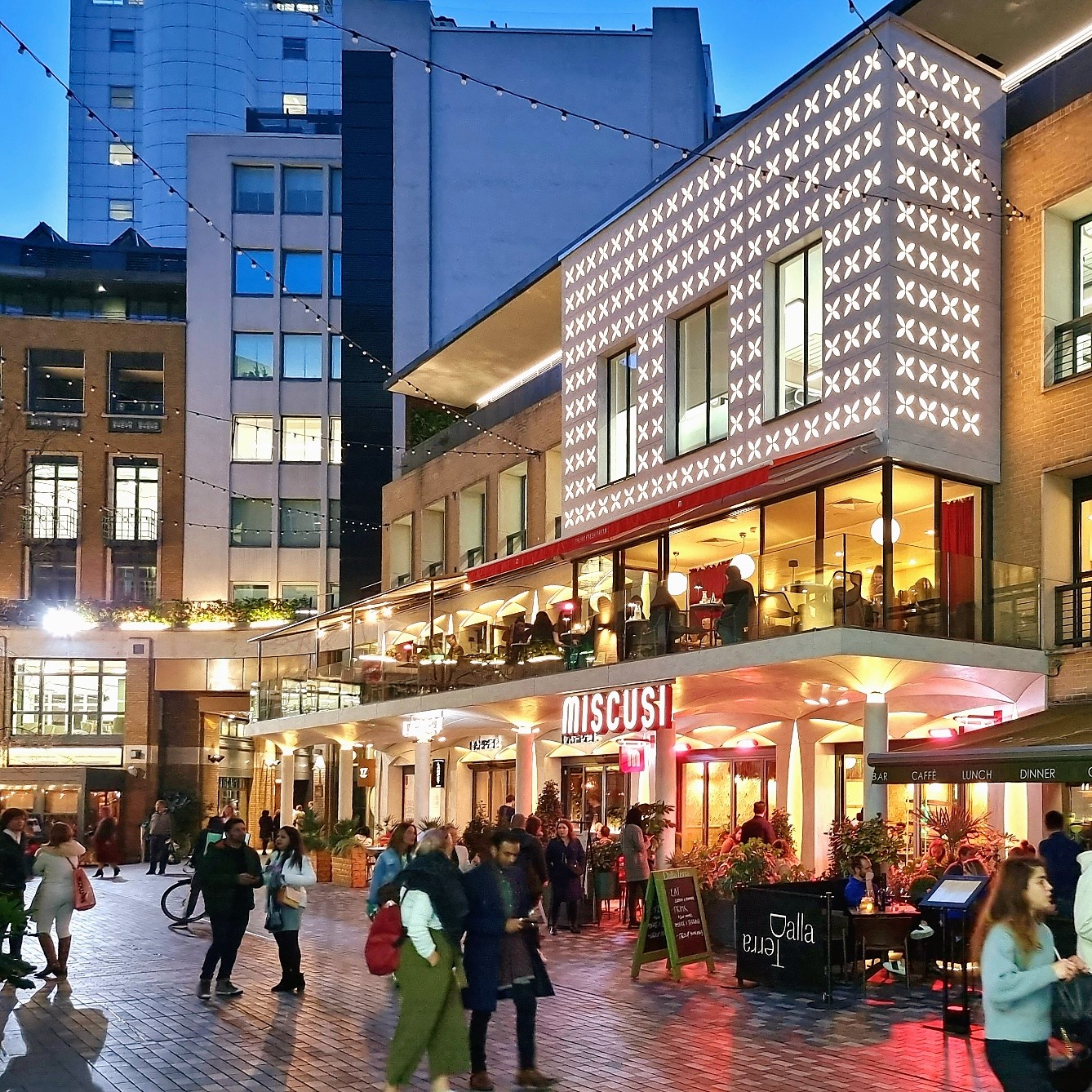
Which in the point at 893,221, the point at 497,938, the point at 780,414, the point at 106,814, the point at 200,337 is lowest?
the point at 106,814

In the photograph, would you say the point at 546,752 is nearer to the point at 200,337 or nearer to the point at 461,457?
the point at 461,457

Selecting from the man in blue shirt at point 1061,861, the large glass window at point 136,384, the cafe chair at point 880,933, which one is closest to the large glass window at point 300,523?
the large glass window at point 136,384

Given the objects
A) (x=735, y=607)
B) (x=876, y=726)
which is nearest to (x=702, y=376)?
(x=735, y=607)

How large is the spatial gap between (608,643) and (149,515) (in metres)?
31.6

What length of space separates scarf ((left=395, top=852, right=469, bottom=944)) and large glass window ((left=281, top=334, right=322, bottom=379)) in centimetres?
4315

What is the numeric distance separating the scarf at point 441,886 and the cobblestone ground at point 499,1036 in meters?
1.37

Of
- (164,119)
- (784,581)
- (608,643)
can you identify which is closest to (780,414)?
(784,581)

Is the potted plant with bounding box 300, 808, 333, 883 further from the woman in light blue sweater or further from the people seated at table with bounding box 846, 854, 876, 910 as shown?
the woman in light blue sweater

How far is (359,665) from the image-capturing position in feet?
99.7

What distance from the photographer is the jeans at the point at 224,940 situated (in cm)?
1329

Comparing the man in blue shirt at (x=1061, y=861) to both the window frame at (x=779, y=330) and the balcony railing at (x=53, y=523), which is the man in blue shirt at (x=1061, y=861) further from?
the balcony railing at (x=53, y=523)

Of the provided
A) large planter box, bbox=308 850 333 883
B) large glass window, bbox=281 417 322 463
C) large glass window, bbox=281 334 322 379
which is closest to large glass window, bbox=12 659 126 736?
large glass window, bbox=281 417 322 463

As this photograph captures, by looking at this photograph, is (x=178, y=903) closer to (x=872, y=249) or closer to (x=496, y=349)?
(x=872, y=249)

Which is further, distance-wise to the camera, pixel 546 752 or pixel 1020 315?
pixel 546 752
